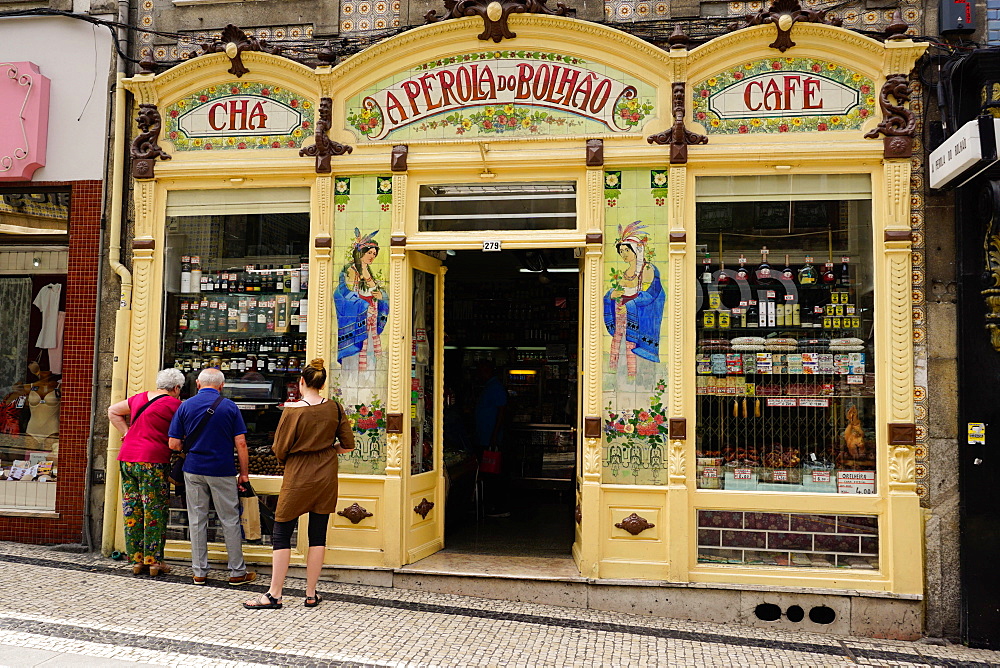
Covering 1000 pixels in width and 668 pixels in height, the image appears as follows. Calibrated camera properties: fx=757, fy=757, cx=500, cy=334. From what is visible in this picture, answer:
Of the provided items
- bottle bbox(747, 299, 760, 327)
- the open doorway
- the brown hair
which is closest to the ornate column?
bottle bbox(747, 299, 760, 327)

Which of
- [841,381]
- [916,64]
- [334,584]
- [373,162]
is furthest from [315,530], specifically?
[916,64]

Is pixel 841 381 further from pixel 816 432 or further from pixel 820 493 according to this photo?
pixel 820 493

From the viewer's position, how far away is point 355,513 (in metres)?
6.36

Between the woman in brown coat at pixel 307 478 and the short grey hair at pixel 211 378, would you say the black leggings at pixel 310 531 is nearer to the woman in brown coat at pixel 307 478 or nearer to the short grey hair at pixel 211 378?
the woman in brown coat at pixel 307 478

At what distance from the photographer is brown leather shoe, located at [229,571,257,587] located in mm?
6129

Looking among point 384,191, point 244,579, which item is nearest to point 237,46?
point 384,191

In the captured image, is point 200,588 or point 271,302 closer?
point 200,588

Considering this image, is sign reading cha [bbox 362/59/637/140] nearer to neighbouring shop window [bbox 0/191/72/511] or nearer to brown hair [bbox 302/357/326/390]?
brown hair [bbox 302/357/326/390]

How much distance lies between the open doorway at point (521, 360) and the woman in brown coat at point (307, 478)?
3545 mm

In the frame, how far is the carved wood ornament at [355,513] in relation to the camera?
20.9 feet

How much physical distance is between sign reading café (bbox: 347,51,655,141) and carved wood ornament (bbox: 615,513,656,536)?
3.17 metres

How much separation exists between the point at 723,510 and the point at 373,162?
13.4ft

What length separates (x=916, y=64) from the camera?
19.7 feet

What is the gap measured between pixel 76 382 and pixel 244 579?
255 centimetres
